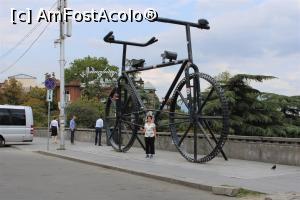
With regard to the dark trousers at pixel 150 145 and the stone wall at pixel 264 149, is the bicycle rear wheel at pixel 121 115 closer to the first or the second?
the dark trousers at pixel 150 145

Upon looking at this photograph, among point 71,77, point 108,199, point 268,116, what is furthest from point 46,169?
point 71,77

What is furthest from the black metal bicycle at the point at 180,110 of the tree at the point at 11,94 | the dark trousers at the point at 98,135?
the tree at the point at 11,94

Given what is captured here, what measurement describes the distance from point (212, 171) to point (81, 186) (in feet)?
12.4

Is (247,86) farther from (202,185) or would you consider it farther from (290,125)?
(202,185)

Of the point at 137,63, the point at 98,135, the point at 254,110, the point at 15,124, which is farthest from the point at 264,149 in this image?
the point at 15,124

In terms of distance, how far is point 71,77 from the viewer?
393 ft

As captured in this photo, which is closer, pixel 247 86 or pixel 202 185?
pixel 202 185

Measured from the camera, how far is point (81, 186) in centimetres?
1230

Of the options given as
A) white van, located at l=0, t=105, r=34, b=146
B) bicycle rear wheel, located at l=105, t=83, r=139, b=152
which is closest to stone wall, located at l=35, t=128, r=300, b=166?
bicycle rear wheel, located at l=105, t=83, r=139, b=152

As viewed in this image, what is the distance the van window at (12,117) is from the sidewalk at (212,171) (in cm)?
1037

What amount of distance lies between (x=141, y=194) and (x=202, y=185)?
4.74ft

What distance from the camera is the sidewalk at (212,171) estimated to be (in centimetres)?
1181

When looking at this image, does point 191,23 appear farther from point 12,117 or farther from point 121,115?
point 12,117

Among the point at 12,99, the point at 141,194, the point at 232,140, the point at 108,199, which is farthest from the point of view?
the point at 12,99
